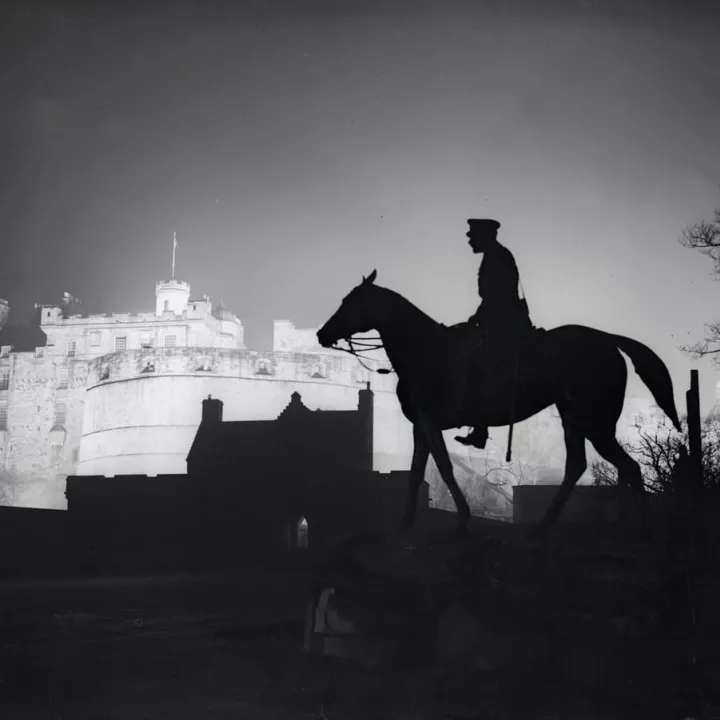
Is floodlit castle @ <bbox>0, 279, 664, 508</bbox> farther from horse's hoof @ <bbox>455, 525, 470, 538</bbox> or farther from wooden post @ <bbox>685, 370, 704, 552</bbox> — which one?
horse's hoof @ <bbox>455, 525, 470, 538</bbox>

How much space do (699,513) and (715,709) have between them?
2017 millimetres

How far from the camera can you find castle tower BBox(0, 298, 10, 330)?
75.4 meters

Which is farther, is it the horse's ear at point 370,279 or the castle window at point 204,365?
the castle window at point 204,365

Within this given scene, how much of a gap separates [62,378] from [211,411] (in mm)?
34144

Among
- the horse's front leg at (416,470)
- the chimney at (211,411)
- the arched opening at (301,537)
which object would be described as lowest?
the arched opening at (301,537)

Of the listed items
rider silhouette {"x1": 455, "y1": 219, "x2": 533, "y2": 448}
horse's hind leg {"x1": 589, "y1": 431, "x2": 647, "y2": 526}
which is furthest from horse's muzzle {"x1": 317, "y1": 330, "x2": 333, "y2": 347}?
horse's hind leg {"x1": 589, "y1": 431, "x2": 647, "y2": 526}

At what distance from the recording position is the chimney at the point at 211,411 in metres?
32.7

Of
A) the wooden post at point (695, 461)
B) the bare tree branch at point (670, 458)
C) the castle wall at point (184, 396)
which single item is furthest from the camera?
the castle wall at point (184, 396)

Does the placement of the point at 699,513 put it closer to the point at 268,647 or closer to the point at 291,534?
the point at 268,647

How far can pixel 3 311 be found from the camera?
75.8 meters

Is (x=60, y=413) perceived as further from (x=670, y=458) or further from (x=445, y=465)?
(x=445, y=465)

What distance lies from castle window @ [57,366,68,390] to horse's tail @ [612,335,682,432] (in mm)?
60547

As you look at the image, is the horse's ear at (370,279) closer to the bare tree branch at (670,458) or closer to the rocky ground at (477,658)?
the rocky ground at (477,658)

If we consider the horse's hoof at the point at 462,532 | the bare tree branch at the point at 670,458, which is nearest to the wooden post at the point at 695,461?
the bare tree branch at the point at 670,458
